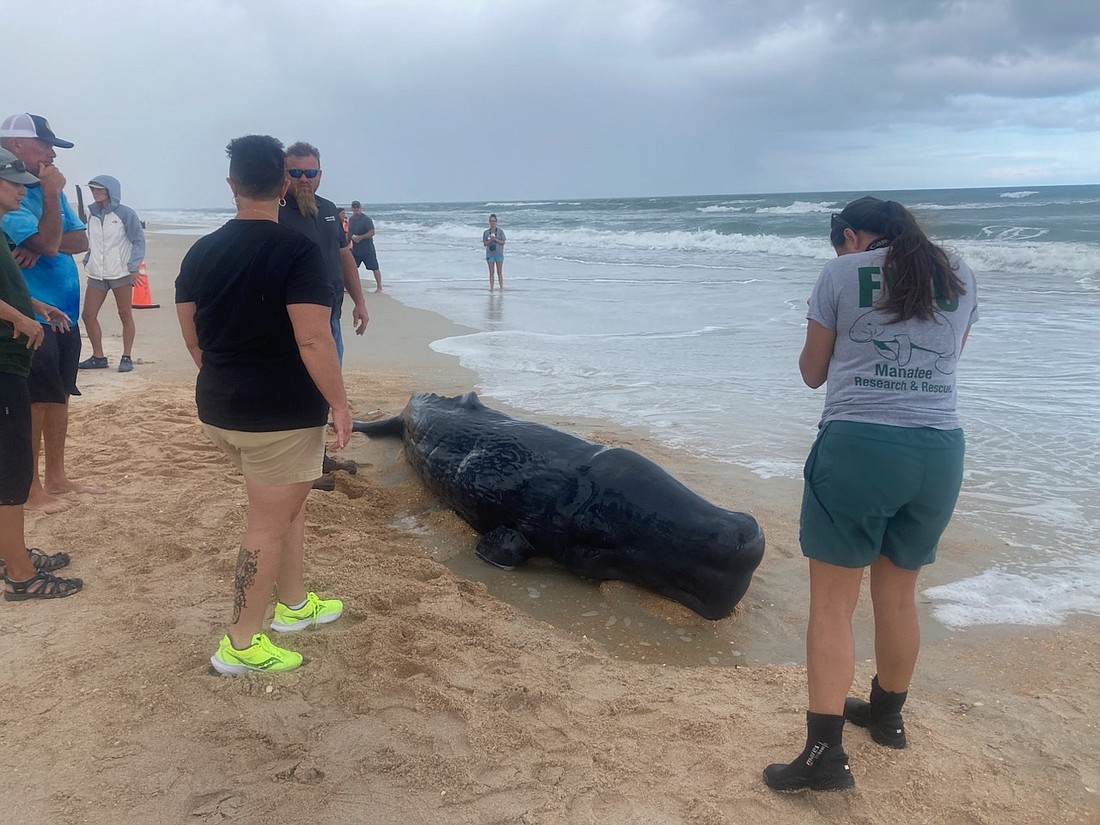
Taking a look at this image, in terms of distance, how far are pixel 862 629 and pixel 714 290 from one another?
13.5 meters

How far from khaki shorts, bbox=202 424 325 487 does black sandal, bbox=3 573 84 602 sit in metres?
1.45

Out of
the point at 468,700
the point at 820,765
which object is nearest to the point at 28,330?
the point at 468,700

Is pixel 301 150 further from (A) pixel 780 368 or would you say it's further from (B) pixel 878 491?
(A) pixel 780 368

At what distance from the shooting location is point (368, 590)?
4047mm

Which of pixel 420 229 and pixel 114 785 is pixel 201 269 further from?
pixel 420 229

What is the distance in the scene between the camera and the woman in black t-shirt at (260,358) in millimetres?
2855

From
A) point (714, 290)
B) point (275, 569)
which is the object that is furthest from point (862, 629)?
point (714, 290)

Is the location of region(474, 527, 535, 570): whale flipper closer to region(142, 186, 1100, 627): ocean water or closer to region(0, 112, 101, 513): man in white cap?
region(142, 186, 1100, 627): ocean water

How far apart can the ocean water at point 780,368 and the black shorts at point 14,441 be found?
12.9 ft

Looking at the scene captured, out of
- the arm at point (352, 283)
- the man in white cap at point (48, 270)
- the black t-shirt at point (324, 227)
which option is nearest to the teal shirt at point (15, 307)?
the man in white cap at point (48, 270)

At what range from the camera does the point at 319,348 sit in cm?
289

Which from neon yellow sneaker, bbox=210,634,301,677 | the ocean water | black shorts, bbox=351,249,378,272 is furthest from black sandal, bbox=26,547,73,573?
black shorts, bbox=351,249,378,272

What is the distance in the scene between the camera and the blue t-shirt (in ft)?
14.3

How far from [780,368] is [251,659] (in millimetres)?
7451
